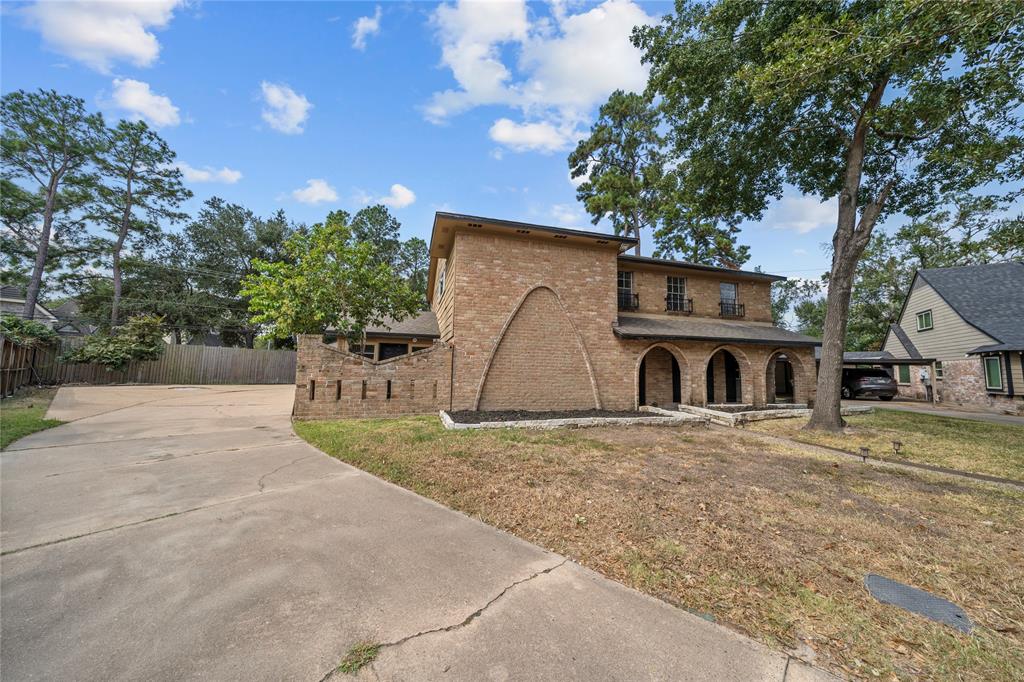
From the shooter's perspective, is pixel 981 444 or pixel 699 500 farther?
pixel 981 444

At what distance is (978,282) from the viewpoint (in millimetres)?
19328

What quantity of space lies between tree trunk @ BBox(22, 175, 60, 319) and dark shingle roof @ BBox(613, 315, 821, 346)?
32141 millimetres

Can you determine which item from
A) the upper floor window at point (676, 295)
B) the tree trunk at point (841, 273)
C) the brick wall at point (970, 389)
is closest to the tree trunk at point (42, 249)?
the upper floor window at point (676, 295)

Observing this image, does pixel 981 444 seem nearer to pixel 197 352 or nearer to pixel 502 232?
pixel 502 232

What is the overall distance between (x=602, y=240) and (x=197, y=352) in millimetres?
21984

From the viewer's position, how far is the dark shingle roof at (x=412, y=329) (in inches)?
598

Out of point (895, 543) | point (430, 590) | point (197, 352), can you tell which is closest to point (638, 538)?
point (430, 590)

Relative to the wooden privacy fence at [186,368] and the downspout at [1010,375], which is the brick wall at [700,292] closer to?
the downspout at [1010,375]

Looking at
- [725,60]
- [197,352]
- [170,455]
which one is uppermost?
[725,60]

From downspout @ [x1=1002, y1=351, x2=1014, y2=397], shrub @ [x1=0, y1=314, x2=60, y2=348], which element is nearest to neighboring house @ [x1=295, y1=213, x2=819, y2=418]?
downspout @ [x1=1002, y1=351, x2=1014, y2=397]

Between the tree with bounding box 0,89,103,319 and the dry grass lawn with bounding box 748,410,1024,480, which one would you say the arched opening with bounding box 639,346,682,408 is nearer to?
the dry grass lawn with bounding box 748,410,1024,480

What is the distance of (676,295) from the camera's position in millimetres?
15070

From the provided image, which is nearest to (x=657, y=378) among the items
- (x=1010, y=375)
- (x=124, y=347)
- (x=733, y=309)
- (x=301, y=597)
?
(x=733, y=309)

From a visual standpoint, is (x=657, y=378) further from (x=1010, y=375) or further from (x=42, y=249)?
(x=42, y=249)
